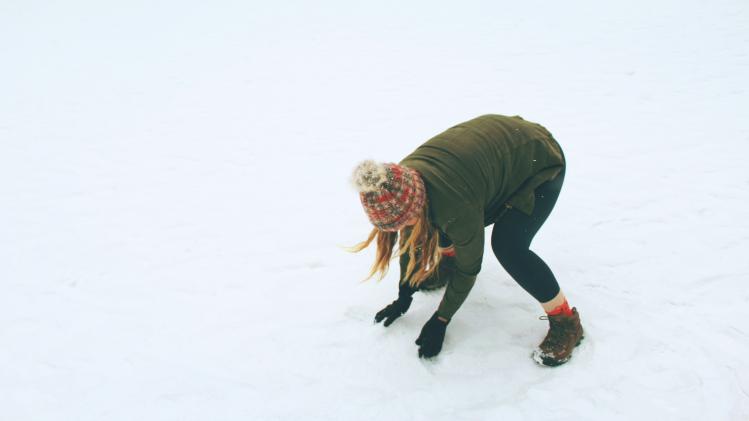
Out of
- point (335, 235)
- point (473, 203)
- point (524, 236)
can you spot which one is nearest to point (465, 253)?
point (473, 203)

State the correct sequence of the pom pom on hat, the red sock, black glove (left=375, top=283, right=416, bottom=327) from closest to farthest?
the pom pom on hat < the red sock < black glove (left=375, top=283, right=416, bottom=327)

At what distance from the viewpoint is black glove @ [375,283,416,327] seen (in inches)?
93.3

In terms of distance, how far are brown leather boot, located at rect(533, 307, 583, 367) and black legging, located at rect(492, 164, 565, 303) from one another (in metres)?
0.32

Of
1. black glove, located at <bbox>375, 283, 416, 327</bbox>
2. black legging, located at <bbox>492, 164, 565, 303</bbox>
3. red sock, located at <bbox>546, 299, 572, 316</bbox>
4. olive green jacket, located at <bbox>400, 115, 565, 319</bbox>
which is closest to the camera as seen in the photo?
olive green jacket, located at <bbox>400, 115, 565, 319</bbox>

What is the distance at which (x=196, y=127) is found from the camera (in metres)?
5.03

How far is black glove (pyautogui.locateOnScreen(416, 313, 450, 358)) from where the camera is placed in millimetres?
2139

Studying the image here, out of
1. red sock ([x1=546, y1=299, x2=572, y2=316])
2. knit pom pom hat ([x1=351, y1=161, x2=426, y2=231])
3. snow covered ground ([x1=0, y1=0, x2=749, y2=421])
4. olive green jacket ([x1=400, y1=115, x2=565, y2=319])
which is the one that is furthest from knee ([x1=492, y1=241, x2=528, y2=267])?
snow covered ground ([x1=0, y1=0, x2=749, y2=421])

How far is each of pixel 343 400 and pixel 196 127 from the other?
3.96 meters

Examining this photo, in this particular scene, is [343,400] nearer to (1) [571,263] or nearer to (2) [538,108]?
(1) [571,263]

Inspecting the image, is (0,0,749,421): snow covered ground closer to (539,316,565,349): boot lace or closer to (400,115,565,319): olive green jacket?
(539,316,565,349): boot lace

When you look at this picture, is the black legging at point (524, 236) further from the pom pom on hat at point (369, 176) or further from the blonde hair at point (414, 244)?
the pom pom on hat at point (369, 176)

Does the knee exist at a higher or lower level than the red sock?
higher

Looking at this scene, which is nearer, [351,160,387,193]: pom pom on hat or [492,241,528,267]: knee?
[351,160,387,193]: pom pom on hat

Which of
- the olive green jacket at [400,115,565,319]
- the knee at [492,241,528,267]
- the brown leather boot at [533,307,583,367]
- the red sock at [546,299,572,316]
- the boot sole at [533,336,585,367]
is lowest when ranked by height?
the boot sole at [533,336,585,367]
